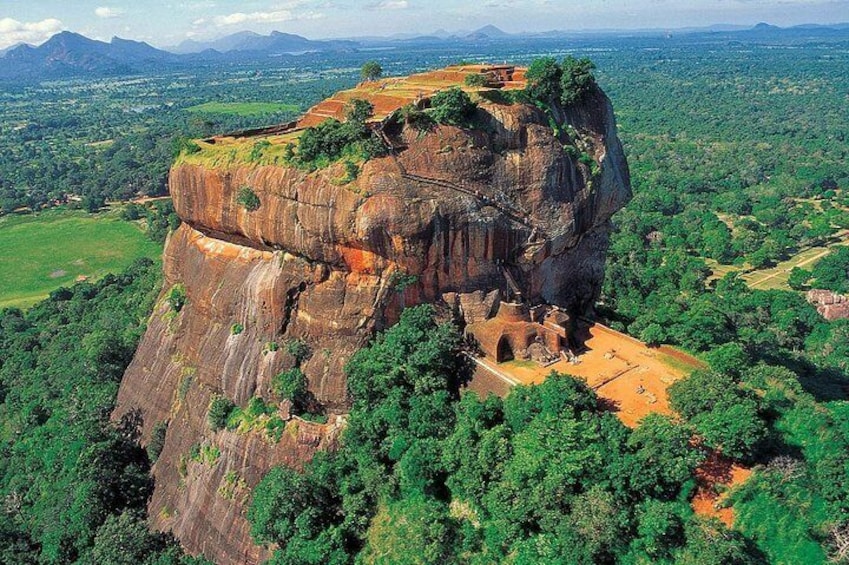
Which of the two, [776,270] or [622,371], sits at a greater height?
[622,371]

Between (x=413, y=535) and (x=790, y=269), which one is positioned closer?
(x=413, y=535)

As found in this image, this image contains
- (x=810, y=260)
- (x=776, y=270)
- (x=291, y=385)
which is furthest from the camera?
(x=810, y=260)

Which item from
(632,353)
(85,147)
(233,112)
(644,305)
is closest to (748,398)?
(632,353)

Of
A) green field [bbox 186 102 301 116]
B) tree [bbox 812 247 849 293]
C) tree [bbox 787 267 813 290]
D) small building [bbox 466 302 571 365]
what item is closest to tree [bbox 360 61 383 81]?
small building [bbox 466 302 571 365]

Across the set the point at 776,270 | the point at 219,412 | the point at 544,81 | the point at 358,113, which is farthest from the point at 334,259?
the point at 776,270

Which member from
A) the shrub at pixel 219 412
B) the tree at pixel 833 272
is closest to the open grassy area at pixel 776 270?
the tree at pixel 833 272

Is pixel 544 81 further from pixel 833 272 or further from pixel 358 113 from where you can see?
pixel 833 272
